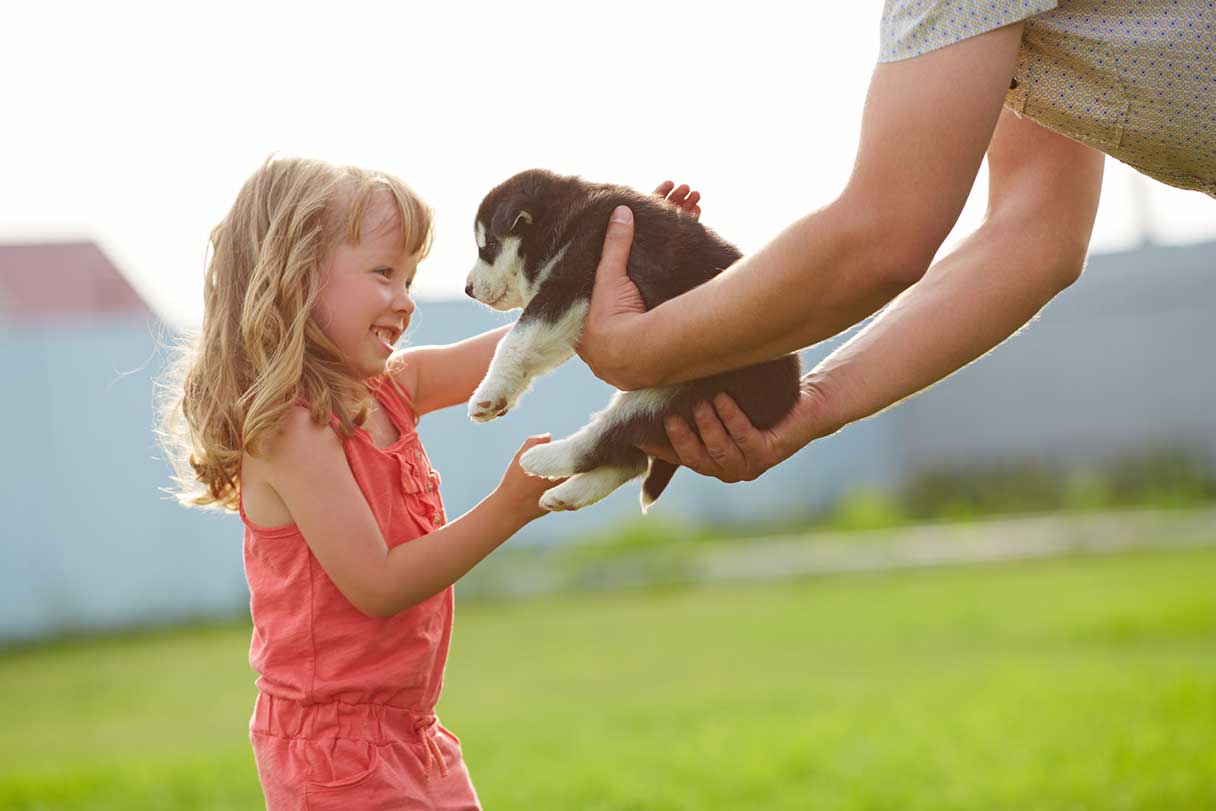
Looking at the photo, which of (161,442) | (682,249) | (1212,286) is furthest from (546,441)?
(1212,286)

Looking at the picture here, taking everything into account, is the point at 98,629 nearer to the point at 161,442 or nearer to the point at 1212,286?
the point at 161,442

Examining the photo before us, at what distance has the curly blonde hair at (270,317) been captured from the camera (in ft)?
8.16

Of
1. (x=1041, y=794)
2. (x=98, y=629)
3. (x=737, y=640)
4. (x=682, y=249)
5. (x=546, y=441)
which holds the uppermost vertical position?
(x=682, y=249)

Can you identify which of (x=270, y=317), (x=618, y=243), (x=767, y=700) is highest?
(x=618, y=243)

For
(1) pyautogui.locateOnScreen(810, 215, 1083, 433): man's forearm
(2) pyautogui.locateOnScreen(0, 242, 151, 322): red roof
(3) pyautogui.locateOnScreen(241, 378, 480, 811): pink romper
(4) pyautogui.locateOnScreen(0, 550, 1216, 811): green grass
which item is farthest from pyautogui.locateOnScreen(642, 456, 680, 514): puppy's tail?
(2) pyautogui.locateOnScreen(0, 242, 151, 322): red roof

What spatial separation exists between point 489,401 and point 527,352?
0.12 metres

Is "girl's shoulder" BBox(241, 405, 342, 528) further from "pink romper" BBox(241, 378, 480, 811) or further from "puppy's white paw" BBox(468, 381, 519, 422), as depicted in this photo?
Result: "puppy's white paw" BBox(468, 381, 519, 422)

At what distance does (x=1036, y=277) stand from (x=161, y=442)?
74.3 inches

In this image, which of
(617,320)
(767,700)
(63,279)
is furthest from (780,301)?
(63,279)

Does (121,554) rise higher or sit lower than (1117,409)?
lower

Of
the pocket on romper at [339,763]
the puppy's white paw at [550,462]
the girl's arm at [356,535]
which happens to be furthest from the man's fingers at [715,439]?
the pocket on romper at [339,763]

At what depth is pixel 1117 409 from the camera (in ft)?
55.5

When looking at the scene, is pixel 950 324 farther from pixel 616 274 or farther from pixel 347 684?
pixel 347 684

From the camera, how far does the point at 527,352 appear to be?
8.27ft
